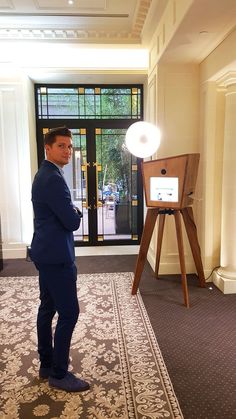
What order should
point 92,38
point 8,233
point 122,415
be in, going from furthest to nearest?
point 8,233 < point 92,38 < point 122,415

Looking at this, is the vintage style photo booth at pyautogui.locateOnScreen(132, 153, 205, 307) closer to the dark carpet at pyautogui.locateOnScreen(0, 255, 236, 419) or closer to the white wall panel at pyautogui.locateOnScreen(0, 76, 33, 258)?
the dark carpet at pyautogui.locateOnScreen(0, 255, 236, 419)

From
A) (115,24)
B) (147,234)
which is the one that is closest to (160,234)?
(147,234)

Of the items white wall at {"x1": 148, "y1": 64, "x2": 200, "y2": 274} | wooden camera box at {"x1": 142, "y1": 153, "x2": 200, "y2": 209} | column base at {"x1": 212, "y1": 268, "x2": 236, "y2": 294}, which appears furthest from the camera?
white wall at {"x1": 148, "y1": 64, "x2": 200, "y2": 274}

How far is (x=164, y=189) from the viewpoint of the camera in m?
3.38

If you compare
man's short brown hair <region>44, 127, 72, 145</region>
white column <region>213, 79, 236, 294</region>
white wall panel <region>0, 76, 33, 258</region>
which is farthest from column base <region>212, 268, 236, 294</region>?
white wall panel <region>0, 76, 33, 258</region>

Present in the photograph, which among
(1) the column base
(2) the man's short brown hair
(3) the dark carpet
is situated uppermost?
Result: (2) the man's short brown hair

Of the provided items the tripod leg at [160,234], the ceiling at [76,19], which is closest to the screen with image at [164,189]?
the tripod leg at [160,234]

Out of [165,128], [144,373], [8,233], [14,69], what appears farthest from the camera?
[8,233]

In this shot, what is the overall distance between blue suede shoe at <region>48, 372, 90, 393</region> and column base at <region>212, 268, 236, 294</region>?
2.08 meters

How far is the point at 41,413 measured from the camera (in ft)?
6.20

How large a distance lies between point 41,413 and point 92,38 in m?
4.26

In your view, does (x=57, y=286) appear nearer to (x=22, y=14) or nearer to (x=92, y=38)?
(x=22, y=14)

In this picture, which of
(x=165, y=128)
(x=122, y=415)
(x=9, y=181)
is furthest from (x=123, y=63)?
(x=122, y=415)

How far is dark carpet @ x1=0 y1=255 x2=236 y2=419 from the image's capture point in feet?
6.57
